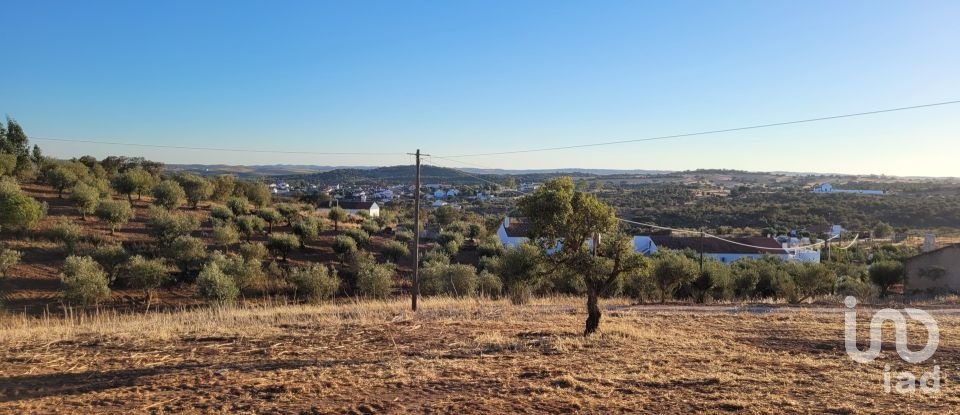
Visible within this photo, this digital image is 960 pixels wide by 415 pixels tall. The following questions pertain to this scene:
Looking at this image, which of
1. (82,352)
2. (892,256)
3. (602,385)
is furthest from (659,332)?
(892,256)

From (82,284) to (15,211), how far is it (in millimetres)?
9193

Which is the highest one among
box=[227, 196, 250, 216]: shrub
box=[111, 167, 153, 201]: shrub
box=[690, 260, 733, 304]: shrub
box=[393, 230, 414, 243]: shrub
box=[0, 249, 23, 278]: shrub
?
box=[111, 167, 153, 201]: shrub

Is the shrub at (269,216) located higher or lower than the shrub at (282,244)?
higher

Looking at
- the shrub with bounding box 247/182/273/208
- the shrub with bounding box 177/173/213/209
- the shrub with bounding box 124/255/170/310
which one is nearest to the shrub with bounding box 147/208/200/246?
the shrub with bounding box 124/255/170/310

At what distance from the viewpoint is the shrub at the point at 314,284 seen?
2523 centimetres

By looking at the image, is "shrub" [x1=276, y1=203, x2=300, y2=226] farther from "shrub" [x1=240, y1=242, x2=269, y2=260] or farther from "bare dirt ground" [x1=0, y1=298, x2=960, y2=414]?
"bare dirt ground" [x1=0, y1=298, x2=960, y2=414]

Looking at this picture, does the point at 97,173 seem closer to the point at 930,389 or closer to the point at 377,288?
the point at 377,288

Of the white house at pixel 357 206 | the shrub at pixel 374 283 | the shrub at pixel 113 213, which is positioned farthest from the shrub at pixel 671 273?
the white house at pixel 357 206

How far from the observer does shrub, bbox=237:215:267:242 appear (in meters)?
Answer: 34.9

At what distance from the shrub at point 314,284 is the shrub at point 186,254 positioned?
17.0 ft

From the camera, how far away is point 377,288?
85.5ft

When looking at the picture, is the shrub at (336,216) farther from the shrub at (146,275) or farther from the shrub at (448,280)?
the shrub at (146,275)

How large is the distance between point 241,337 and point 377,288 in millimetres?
14842

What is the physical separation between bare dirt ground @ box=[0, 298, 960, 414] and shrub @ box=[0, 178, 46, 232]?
54.3ft
